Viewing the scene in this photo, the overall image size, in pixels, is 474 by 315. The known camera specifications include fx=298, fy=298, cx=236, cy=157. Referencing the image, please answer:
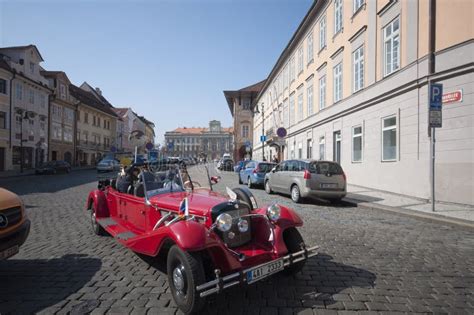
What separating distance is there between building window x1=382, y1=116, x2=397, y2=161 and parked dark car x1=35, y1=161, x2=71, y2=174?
90.2 ft

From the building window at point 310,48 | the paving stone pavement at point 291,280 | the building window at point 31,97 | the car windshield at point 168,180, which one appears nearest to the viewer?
the paving stone pavement at point 291,280

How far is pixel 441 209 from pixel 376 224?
3.03 metres

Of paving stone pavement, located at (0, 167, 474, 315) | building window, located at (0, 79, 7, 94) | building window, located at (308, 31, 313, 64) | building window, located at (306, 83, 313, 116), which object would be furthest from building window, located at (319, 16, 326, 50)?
building window, located at (0, 79, 7, 94)

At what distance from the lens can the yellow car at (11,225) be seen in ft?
12.0

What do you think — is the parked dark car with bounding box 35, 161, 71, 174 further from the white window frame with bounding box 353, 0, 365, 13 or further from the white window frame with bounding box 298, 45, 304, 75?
the white window frame with bounding box 353, 0, 365, 13

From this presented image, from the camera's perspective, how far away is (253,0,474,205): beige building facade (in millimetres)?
9680

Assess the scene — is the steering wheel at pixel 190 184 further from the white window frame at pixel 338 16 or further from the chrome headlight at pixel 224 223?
the white window frame at pixel 338 16

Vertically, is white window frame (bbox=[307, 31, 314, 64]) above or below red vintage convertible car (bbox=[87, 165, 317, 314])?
above

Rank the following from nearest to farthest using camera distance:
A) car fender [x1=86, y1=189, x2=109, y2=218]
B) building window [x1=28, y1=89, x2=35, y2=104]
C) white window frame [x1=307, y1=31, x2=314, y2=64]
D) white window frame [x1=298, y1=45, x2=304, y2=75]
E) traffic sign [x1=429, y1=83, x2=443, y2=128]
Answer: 1. car fender [x1=86, y1=189, x2=109, y2=218]
2. traffic sign [x1=429, y1=83, x2=443, y2=128]
3. white window frame [x1=307, y1=31, x2=314, y2=64]
4. white window frame [x1=298, y1=45, x2=304, y2=75]
5. building window [x1=28, y1=89, x2=35, y2=104]

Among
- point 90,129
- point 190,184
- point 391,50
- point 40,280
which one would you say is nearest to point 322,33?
point 391,50

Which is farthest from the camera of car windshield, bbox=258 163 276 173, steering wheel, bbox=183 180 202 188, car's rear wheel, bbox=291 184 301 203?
car windshield, bbox=258 163 276 173

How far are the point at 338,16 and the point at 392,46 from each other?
6515 millimetres

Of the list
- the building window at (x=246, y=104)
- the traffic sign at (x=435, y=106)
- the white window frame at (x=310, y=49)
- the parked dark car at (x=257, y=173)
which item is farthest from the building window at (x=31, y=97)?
the traffic sign at (x=435, y=106)

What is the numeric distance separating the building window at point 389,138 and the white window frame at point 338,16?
24.9 ft
